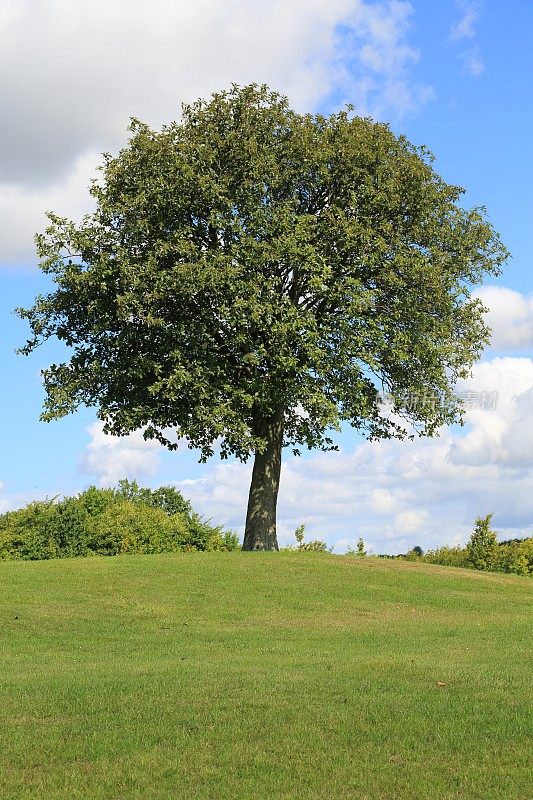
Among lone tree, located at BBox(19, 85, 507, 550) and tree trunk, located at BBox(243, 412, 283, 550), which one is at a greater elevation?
lone tree, located at BBox(19, 85, 507, 550)

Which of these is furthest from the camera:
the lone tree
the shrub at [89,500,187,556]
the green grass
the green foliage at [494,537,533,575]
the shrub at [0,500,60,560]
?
the shrub at [89,500,187,556]

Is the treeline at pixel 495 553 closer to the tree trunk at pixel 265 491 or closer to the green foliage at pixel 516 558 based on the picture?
the green foliage at pixel 516 558

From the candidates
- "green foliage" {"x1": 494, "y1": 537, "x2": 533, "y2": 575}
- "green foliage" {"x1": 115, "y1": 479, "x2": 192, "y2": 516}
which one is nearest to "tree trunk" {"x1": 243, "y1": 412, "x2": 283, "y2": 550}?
"green foliage" {"x1": 494, "y1": 537, "x2": 533, "y2": 575}

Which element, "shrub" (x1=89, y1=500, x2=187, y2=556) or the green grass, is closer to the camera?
the green grass

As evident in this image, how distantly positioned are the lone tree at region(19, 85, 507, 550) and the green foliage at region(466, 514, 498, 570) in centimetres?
916

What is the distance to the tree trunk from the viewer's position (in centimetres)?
3338

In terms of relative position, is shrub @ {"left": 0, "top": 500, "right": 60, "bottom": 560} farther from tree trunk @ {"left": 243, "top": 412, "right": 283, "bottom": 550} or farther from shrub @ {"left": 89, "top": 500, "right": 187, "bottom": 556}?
tree trunk @ {"left": 243, "top": 412, "right": 283, "bottom": 550}

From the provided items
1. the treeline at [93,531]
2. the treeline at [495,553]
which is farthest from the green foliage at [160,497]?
the treeline at [495,553]

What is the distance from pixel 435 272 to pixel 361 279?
107 inches

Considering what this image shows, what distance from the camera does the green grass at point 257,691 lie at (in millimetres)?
9539

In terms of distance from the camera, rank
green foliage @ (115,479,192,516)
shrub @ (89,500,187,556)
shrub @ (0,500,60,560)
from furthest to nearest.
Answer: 1. green foliage @ (115,479,192,516)
2. shrub @ (89,500,187,556)
3. shrub @ (0,500,60,560)

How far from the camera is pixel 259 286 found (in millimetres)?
30141

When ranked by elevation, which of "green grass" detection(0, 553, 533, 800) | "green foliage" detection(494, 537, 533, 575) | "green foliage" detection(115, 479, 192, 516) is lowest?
"green grass" detection(0, 553, 533, 800)

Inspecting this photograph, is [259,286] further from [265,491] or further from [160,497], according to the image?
[160,497]
